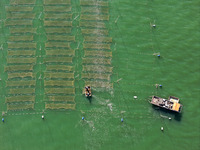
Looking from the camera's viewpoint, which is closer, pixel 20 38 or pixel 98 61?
pixel 98 61

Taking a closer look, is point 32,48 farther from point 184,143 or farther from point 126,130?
point 184,143

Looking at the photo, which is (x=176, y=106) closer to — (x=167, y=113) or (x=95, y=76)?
(x=167, y=113)

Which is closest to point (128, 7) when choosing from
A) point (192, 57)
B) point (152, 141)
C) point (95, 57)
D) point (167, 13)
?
point (167, 13)

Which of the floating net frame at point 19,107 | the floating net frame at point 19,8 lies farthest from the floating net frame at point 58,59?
the floating net frame at point 19,8

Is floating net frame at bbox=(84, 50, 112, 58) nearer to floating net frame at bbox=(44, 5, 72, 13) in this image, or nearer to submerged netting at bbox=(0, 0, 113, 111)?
submerged netting at bbox=(0, 0, 113, 111)

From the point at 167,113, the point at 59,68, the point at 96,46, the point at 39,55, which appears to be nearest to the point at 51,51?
the point at 39,55
